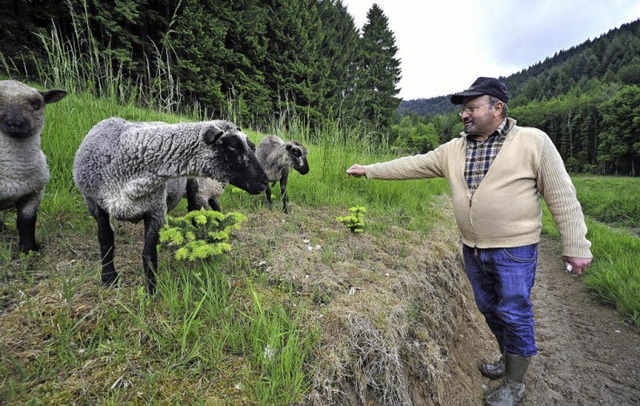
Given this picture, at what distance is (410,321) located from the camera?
2.83 meters

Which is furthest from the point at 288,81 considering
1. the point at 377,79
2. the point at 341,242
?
the point at 341,242

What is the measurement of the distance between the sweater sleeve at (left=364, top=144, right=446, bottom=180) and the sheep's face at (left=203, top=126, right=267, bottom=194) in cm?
167

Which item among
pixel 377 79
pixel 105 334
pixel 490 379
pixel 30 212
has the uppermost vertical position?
pixel 377 79

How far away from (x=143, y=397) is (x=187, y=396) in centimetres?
22

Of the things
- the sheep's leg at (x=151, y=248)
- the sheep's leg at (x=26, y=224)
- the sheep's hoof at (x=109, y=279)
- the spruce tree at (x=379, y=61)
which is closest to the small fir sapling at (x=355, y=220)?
the sheep's leg at (x=151, y=248)

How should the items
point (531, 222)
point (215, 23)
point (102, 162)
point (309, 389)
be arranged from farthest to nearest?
point (215, 23), point (531, 222), point (102, 162), point (309, 389)

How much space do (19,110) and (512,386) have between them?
17.1 ft

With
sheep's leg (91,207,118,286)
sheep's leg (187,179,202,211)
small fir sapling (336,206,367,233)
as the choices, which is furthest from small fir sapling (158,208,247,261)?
small fir sapling (336,206,367,233)

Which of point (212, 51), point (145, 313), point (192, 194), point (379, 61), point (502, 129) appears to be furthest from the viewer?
point (379, 61)

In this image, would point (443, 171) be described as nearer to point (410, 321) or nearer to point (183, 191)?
point (410, 321)

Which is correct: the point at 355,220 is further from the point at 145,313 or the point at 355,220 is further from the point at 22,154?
the point at 22,154

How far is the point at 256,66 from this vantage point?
77.2ft

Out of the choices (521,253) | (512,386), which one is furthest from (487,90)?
(512,386)

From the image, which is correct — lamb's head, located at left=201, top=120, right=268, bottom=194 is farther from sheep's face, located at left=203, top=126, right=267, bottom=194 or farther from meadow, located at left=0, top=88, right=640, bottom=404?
meadow, located at left=0, top=88, right=640, bottom=404
